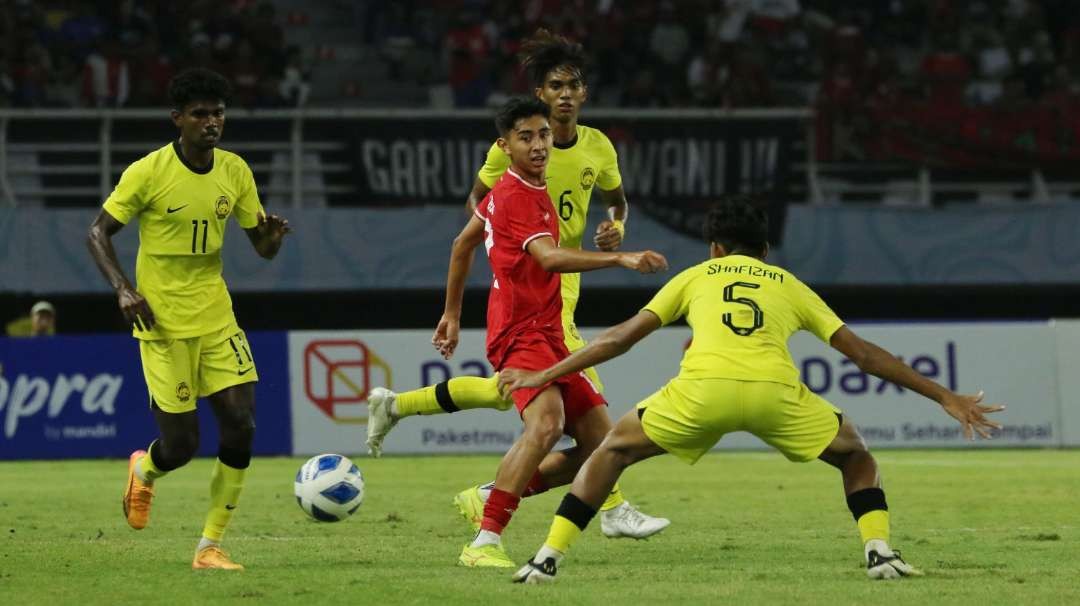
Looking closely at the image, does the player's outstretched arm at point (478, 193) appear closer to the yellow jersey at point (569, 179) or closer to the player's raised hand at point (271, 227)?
the yellow jersey at point (569, 179)

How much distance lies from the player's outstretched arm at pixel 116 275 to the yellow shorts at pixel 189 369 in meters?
0.18

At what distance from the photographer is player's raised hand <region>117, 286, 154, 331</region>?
9.07 meters

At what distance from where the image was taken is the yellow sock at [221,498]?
9.21m

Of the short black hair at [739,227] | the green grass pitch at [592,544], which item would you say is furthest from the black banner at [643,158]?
the short black hair at [739,227]

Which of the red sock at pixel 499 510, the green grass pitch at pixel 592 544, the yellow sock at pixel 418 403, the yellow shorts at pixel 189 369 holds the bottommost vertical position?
the green grass pitch at pixel 592 544

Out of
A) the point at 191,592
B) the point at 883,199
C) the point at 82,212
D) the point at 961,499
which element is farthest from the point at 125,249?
the point at 191,592

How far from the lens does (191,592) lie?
8.15m

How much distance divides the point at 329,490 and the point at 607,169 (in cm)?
254

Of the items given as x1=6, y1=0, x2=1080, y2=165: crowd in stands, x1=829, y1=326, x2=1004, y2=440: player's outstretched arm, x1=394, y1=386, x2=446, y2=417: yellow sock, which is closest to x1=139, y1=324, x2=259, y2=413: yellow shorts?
x1=394, y1=386, x2=446, y2=417: yellow sock

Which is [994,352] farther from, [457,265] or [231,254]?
[457,265]

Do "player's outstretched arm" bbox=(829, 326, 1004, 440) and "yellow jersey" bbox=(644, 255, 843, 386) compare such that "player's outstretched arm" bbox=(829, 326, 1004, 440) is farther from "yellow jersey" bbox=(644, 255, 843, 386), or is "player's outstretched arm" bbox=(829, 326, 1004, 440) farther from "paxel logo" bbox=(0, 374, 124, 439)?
"paxel logo" bbox=(0, 374, 124, 439)

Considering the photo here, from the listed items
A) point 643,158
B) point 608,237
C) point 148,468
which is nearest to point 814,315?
point 608,237

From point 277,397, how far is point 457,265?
1013 cm

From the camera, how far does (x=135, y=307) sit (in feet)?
29.9
